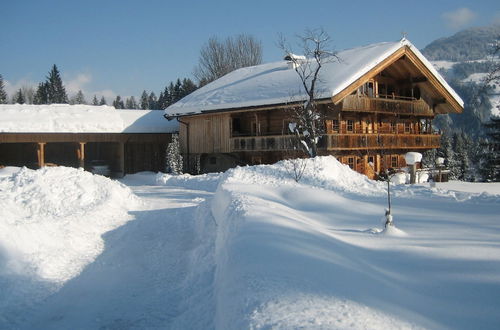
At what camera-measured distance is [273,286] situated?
5.33 m

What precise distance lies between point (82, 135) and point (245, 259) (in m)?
25.4

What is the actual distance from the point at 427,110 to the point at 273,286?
27.9 m

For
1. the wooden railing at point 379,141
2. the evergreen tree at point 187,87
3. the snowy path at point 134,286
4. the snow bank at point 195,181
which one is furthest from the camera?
the evergreen tree at point 187,87

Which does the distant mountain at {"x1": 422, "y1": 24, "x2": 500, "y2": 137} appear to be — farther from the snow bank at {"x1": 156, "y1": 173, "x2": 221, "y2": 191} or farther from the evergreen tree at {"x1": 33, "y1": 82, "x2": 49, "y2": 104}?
the evergreen tree at {"x1": 33, "y1": 82, "x2": 49, "y2": 104}

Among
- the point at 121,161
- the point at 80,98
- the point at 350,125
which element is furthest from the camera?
the point at 80,98

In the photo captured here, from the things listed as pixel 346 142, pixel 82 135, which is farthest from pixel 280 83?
pixel 82 135

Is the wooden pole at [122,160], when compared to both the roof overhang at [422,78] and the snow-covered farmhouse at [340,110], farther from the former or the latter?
the roof overhang at [422,78]

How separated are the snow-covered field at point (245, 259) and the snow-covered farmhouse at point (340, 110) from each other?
8948 millimetres

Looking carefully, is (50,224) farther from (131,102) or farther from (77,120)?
(131,102)

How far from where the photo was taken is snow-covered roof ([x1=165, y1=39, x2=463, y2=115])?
23844 millimetres

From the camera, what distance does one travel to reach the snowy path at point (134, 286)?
7.36 metres

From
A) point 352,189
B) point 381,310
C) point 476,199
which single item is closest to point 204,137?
point 352,189

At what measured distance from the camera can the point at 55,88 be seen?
3155 inches

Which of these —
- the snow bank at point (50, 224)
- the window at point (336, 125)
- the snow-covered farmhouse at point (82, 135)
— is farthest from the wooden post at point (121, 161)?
the window at point (336, 125)
